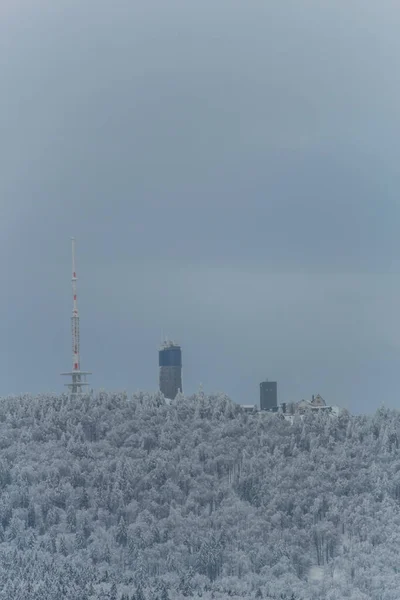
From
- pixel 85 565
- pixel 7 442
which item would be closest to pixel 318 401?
pixel 7 442

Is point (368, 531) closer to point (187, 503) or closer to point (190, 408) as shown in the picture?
point (187, 503)

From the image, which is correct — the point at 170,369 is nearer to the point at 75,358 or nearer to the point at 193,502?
the point at 75,358

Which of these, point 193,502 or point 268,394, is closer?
point 193,502

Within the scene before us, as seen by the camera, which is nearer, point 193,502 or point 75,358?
point 193,502

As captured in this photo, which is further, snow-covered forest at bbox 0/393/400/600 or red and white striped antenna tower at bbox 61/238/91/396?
red and white striped antenna tower at bbox 61/238/91/396

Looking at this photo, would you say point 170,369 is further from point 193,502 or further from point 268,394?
point 193,502

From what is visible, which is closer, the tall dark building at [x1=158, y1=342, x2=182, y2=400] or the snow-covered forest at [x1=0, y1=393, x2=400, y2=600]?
the snow-covered forest at [x1=0, y1=393, x2=400, y2=600]

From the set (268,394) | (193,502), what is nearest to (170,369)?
(268,394)

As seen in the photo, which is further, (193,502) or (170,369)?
(170,369)
